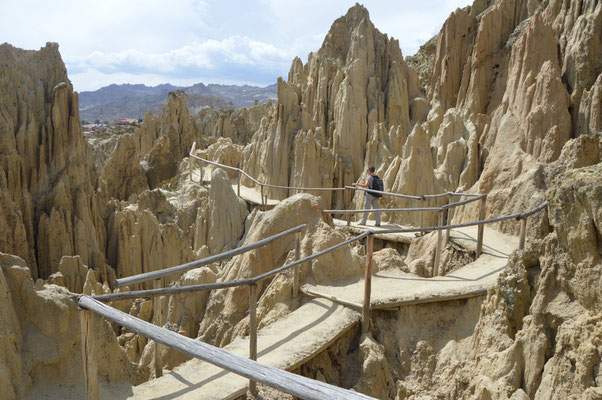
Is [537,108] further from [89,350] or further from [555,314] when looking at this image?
[89,350]

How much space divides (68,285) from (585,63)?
15533mm

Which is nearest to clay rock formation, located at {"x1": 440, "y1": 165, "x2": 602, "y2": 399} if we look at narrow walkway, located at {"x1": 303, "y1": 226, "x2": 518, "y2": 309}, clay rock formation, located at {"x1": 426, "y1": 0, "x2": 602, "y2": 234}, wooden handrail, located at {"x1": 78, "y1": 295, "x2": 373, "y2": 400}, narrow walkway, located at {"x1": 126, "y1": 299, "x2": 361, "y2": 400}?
narrow walkway, located at {"x1": 303, "y1": 226, "x2": 518, "y2": 309}

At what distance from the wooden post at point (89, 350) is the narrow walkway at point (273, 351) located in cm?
64

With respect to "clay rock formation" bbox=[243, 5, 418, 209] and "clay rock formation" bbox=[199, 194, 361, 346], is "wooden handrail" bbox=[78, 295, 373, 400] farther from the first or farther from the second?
"clay rock formation" bbox=[243, 5, 418, 209]

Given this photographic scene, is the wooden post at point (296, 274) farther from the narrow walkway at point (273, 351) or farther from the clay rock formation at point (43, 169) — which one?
the clay rock formation at point (43, 169)

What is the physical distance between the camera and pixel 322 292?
6070 millimetres

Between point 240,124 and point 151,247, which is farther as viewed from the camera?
point 240,124

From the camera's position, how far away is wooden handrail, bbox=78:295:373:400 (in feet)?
7.05

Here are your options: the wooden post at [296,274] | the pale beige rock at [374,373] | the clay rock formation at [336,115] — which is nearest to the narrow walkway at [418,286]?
the wooden post at [296,274]

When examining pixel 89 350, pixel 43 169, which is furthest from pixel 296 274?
pixel 43 169

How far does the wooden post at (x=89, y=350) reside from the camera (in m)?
3.37

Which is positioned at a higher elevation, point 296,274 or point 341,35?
point 341,35

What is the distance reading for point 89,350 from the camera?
134 inches

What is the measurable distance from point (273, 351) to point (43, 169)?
701 inches
